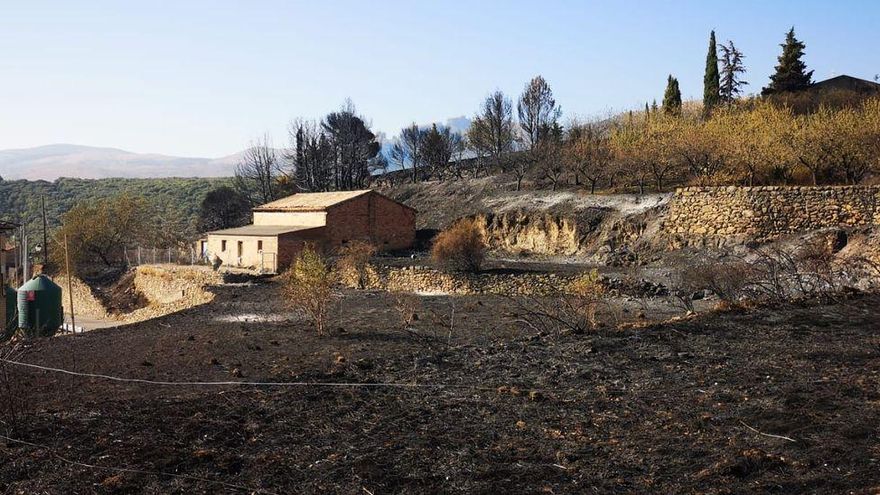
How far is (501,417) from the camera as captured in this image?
8289mm

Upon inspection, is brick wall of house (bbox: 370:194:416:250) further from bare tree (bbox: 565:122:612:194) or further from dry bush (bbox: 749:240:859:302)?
dry bush (bbox: 749:240:859:302)

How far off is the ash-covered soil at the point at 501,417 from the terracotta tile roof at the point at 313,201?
2469cm

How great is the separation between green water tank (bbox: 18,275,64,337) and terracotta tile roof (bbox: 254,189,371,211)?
14787 mm

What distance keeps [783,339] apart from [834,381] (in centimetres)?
262

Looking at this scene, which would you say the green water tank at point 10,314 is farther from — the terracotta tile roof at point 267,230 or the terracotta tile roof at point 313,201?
the terracotta tile roof at point 313,201

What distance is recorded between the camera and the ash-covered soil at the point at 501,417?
6312mm

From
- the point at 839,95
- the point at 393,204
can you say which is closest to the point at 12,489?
the point at 393,204

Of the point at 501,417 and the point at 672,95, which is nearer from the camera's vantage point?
the point at 501,417

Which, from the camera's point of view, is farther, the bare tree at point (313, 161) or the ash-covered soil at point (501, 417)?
the bare tree at point (313, 161)

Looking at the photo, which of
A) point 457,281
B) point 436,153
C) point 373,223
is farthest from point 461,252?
point 436,153

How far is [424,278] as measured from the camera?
89.4ft

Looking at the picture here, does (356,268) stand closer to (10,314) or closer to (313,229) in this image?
(313,229)

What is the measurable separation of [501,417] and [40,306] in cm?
2323

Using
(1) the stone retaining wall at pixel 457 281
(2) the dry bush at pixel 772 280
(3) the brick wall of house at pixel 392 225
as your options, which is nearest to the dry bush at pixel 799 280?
(2) the dry bush at pixel 772 280
